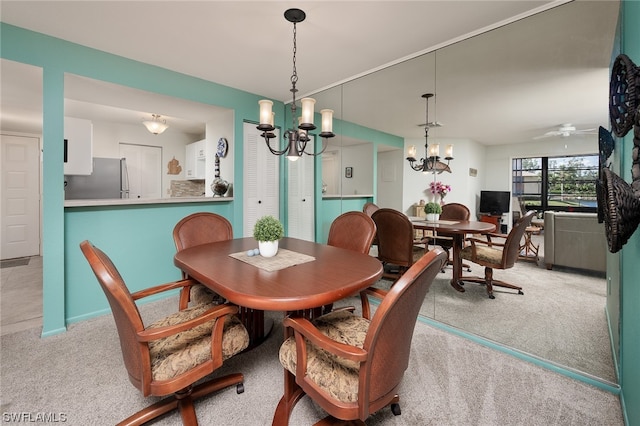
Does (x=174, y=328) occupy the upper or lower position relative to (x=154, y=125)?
lower

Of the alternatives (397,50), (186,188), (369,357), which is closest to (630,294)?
(369,357)

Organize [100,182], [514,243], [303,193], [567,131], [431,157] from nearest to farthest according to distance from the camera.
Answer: [567,131] → [514,243] → [431,157] → [303,193] → [100,182]

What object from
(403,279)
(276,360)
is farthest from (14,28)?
(403,279)

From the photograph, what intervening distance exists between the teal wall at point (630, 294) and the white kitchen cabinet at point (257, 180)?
333cm

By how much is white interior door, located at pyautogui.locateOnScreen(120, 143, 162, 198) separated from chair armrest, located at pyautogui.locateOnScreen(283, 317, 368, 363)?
539 cm

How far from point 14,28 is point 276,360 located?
3213 millimetres

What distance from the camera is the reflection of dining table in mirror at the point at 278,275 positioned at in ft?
3.84

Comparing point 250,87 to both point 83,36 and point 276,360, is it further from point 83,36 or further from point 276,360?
point 276,360

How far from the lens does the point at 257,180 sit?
148 inches

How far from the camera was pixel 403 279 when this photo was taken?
0.92 metres

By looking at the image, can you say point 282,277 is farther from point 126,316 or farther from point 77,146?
point 77,146

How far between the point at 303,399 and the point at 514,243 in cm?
200

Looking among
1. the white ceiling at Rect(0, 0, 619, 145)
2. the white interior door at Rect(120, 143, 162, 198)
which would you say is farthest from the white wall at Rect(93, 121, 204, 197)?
the white ceiling at Rect(0, 0, 619, 145)

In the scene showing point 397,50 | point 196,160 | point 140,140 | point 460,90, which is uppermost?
point 397,50
